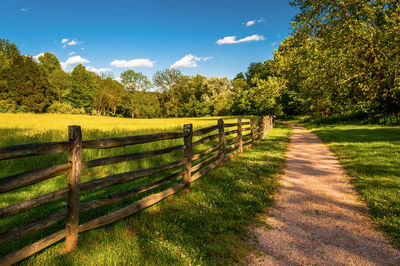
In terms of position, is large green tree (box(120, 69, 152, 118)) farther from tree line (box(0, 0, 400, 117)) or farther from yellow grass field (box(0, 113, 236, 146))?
yellow grass field (box(0, 113, 236, 146))

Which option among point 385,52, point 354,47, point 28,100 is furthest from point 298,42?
point 28,100

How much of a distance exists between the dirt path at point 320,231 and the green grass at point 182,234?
0.39m

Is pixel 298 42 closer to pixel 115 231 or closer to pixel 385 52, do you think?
pixel 385 52

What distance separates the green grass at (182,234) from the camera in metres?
2.97

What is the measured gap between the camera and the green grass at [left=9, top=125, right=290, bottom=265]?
2.97m

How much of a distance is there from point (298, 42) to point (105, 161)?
2306 centimetres

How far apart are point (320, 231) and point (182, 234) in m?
2.55

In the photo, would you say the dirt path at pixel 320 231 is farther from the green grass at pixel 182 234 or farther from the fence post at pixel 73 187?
the fence post at pixel 73 187

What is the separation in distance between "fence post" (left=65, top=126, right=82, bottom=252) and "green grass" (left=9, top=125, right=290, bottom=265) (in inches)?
8.5

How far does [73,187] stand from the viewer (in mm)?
3062

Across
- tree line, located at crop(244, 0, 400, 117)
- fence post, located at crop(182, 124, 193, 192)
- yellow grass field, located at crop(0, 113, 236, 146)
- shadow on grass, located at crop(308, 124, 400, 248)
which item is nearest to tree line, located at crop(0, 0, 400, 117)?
tree line, located at crop(244, 0, 400, 117)

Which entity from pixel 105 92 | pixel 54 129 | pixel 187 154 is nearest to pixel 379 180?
pixel 187 154

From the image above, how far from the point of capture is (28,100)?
48531 millimetres

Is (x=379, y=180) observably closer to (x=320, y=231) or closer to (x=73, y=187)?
(x=320, y=231)
